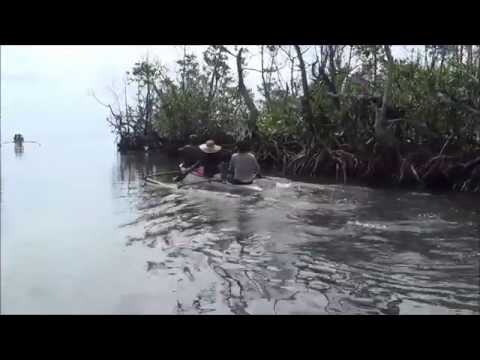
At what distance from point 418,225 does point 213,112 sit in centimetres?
2298

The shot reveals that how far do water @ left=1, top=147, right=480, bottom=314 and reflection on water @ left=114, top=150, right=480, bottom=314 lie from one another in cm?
2

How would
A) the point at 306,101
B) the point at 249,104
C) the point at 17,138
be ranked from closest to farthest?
the point at 306,101, the point at 249,104, the point at 17,138

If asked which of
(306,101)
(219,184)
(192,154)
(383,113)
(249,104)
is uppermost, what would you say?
(249,104)

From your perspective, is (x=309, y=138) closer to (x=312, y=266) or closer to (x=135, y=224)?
(x=135, y=224)

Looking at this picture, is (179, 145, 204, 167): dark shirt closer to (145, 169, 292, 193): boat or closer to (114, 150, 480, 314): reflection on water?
(145, 169, 292, 193): boat

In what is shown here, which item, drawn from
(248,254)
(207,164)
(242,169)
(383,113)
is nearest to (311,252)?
(248,254)

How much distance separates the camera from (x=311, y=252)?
23.0 feet

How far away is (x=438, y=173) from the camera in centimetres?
1496

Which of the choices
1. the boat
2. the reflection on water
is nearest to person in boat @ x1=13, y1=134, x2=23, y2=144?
the boat

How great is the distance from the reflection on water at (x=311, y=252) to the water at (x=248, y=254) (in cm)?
2

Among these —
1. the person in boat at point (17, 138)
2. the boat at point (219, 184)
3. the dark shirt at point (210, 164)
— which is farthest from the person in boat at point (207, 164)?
the person in boat at point (17, 138)

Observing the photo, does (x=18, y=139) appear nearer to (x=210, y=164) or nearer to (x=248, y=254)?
(x=210, y=164)

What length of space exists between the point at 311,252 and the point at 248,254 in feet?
2.97
